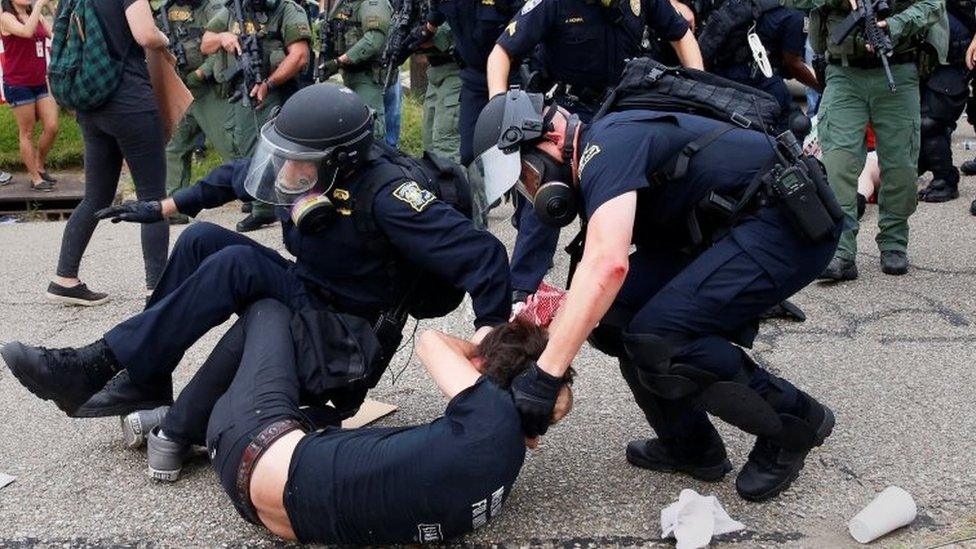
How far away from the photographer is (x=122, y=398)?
3639mm

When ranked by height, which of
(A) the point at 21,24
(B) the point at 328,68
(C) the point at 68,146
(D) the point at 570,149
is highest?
(D) the point at 570,149

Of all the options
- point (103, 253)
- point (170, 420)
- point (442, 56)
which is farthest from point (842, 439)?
point (103, 253)

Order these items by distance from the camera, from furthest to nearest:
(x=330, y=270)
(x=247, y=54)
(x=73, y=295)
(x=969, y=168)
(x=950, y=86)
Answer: (x=969, y=168) < (x=247, y=54) < (x=950, y=86) < (x=73, y=295) < (x=330, y=270)

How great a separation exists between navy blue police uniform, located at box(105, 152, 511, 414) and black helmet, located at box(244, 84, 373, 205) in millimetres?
88

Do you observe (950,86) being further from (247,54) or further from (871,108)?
(247,54)

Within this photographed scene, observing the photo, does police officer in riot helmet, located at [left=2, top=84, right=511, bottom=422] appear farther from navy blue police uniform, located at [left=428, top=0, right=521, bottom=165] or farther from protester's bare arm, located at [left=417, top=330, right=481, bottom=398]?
navy blue police uniform, located at [left=428, top=0, right=521, bottom=165]

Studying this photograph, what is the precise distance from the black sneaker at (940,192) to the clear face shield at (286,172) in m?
4.98

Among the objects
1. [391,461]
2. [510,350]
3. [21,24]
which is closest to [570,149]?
[510,350]

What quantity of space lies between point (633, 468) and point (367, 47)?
15.2 ft

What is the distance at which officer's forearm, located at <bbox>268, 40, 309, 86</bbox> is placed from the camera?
709cm

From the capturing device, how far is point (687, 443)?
3.39 m

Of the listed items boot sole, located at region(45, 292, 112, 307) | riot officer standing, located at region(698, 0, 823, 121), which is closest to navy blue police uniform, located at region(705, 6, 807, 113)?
riot officer standing, located at region(698, 0, 823, 121)

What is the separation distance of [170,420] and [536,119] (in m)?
1.47

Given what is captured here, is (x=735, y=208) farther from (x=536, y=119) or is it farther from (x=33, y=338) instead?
(x=33, y=338)
